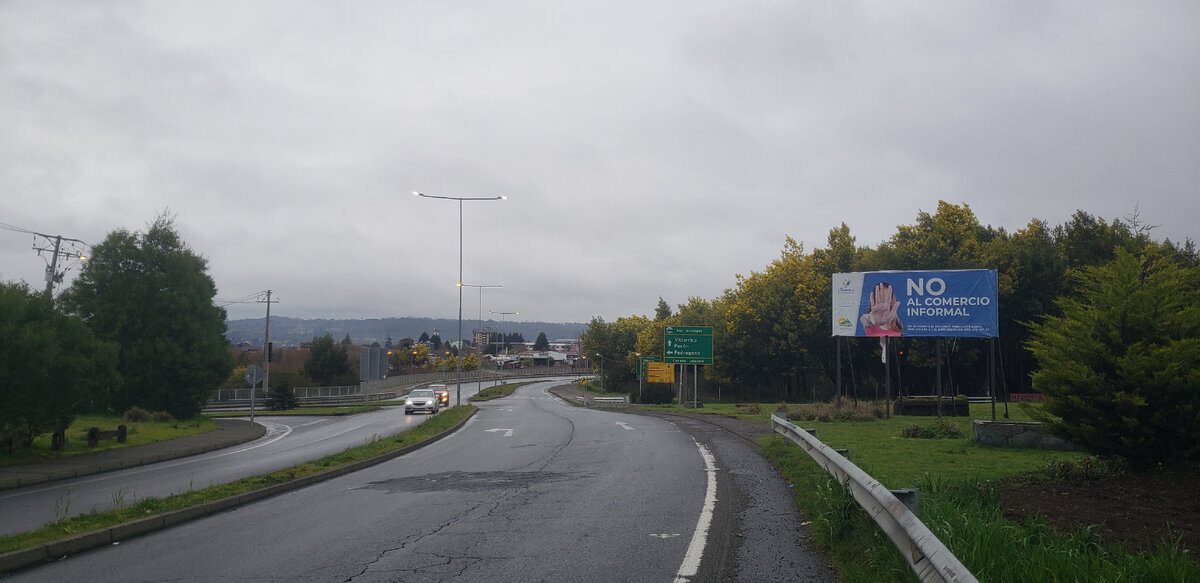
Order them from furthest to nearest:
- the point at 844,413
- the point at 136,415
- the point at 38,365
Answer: the point at 136,415 < the point at 844,413 < the point at 38,365

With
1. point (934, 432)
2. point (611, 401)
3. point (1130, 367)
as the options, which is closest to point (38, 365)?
point (934, 432)

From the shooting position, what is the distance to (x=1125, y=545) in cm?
626

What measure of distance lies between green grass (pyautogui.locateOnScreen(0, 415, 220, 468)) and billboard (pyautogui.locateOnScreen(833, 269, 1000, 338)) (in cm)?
2580

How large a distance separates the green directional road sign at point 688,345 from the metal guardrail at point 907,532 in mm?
35031

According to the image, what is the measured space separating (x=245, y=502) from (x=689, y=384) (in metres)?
56.2

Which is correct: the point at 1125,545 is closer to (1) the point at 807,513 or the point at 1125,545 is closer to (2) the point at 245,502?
(1) the point at 807,513

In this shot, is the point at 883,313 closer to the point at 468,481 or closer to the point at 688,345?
the point at 688,345

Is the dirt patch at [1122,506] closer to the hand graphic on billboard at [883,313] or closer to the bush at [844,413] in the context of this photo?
the bush at [844,413]

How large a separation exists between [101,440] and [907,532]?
26.4m

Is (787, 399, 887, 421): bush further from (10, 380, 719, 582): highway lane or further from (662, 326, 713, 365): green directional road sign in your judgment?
(662, 326, 713, 365): green directional road sign

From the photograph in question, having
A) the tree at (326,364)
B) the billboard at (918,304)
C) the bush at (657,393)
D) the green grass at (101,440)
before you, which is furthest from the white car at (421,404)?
the tree at (326,364)

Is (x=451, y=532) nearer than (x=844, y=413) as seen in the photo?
Yes

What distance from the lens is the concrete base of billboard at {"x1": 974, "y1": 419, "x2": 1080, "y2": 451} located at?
14258 mm

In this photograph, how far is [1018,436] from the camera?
587 inches
